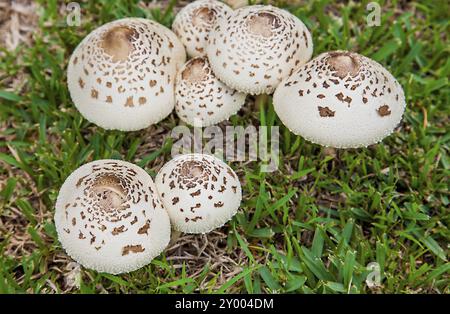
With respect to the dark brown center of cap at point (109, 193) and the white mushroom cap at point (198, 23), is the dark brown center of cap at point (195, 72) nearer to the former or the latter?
the white mushroom cap at point (198, 23)

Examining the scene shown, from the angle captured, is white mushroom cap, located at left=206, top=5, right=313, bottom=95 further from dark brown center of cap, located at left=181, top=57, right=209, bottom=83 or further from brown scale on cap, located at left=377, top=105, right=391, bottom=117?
brown scale on cap, located at left=377, top=105, right=391, bottom=117

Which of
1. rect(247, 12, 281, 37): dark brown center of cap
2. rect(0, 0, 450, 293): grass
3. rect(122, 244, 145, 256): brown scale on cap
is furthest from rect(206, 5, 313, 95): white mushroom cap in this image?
rect(122, 244, 145, 256): brown scale on cap

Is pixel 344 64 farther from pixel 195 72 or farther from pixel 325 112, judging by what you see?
pixel 195 72

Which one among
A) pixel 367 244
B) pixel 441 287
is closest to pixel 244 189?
pixel 367 244

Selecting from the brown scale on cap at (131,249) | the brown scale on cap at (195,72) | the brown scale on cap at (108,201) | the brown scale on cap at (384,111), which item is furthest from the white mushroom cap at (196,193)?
the brown scale on cap at (384,111)

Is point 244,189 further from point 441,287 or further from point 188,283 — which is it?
point 441,287

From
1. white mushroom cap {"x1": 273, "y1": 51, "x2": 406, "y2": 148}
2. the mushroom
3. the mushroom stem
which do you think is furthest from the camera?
the mushroom stem

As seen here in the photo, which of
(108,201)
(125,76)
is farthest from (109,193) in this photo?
(125,76)
